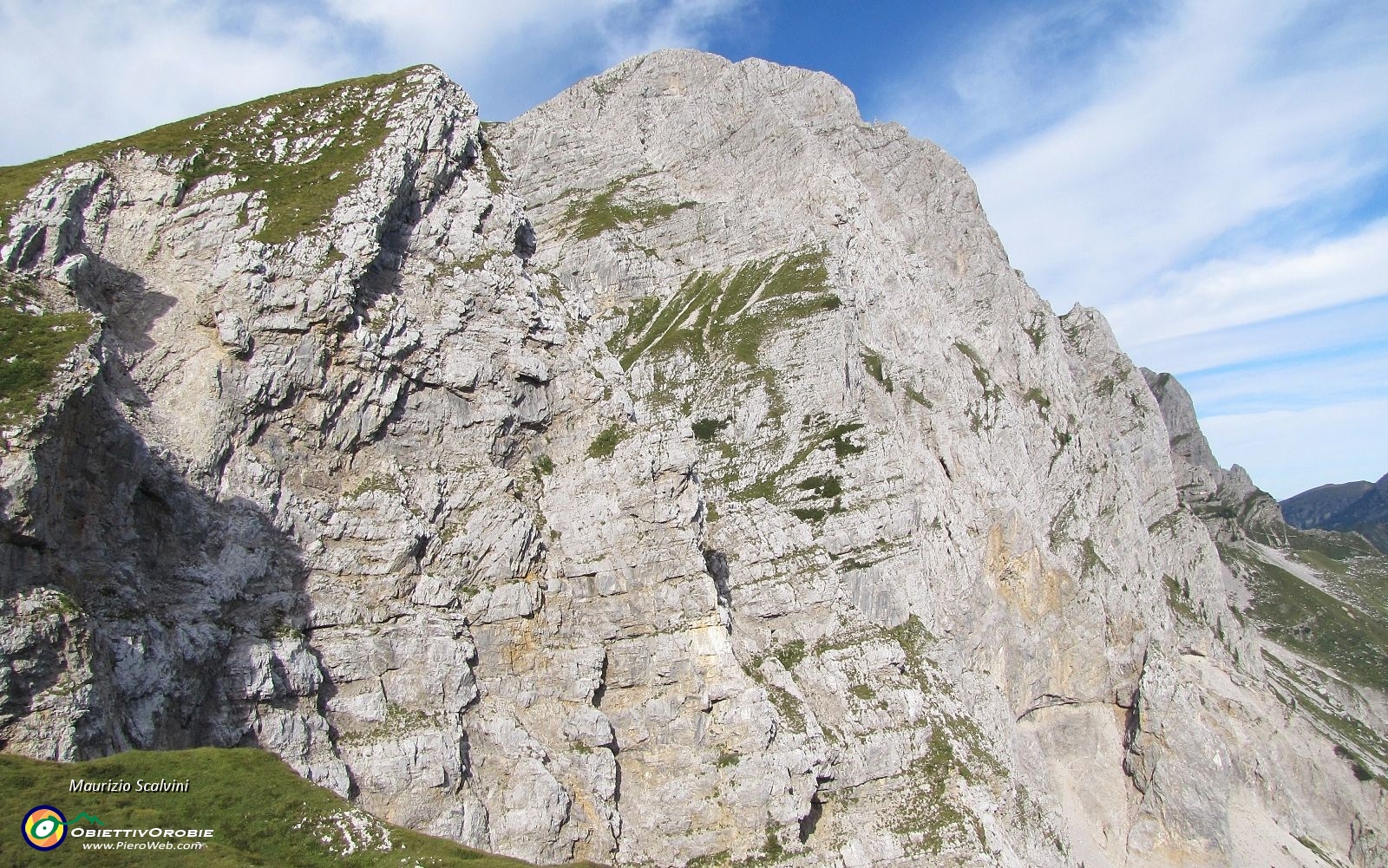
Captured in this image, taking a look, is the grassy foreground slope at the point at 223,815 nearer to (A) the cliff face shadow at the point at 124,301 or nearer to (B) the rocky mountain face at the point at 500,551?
(B) the rocky mountain face at the point at 500,551

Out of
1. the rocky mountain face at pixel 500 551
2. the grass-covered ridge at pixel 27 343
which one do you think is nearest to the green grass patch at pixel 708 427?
the rocky mountain face at pixel 500 551

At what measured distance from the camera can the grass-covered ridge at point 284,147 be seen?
127 ft

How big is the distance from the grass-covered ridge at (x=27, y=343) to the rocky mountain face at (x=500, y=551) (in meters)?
0.17

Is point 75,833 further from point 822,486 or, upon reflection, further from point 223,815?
point 822,486

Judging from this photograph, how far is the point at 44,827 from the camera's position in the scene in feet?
57.0

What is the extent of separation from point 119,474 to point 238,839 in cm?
1543

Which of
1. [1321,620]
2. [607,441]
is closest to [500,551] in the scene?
[607,441]

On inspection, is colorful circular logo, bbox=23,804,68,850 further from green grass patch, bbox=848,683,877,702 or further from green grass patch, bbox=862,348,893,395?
green grass patch, bbox=862,348,893,395

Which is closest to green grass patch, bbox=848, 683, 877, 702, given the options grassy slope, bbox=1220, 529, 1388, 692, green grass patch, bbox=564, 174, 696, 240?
green grass patch, bbox=564, 174, 696, 240

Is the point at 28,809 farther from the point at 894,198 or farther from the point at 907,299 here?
the point at 894,198

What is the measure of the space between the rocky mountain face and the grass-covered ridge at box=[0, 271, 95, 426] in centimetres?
17

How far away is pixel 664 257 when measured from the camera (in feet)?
345

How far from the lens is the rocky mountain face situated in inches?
1137

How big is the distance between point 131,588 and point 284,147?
27.3 meters
